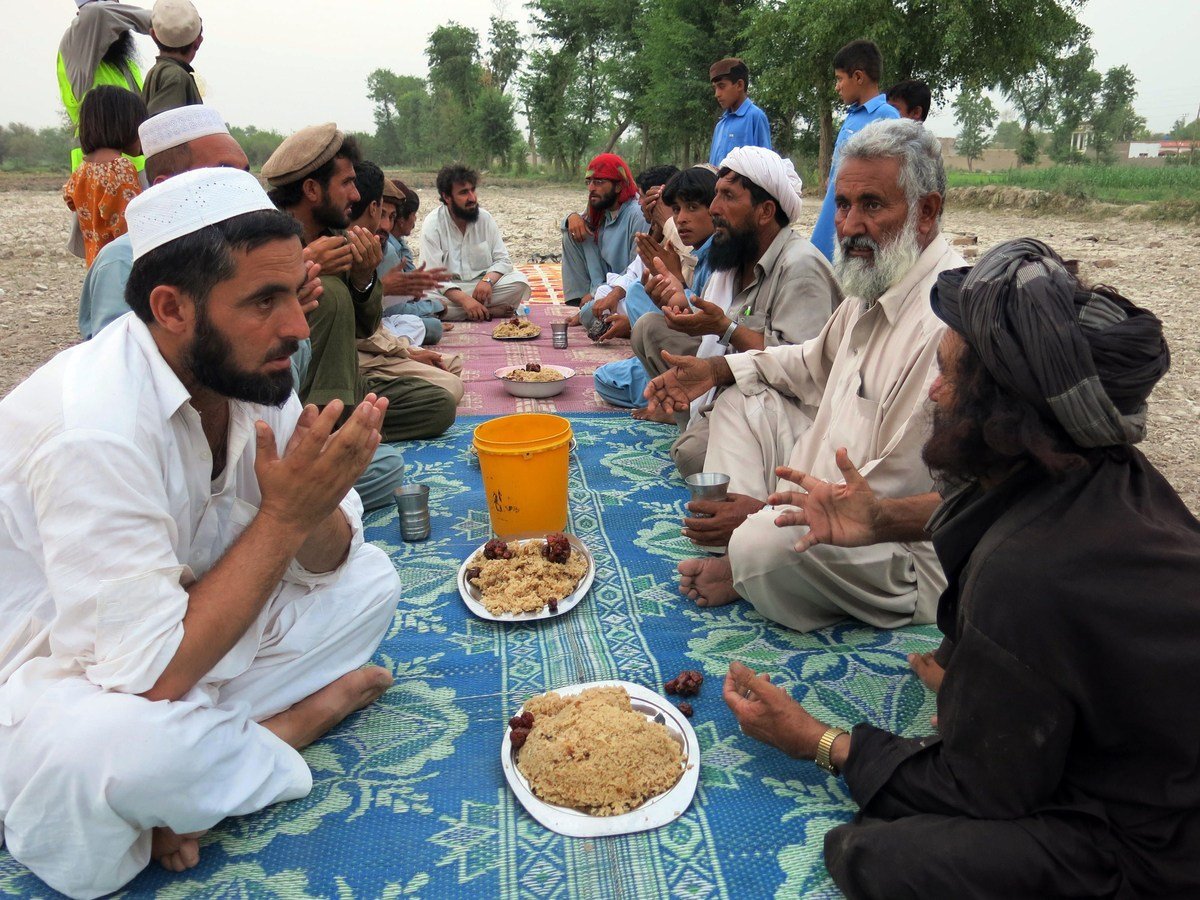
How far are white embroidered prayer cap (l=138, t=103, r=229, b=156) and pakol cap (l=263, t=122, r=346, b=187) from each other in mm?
677

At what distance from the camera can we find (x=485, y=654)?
279 centimetres

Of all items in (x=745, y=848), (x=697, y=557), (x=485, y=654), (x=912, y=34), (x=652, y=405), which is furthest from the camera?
(x=912, y=34)

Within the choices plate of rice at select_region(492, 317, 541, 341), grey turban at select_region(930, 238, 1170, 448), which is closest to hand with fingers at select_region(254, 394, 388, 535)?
grey turban at select_region(930, 238, 1170, 448)

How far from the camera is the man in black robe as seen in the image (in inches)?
55.1

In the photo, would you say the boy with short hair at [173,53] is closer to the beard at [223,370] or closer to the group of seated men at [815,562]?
the group of seated men at [815,562]

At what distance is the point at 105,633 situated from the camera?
5.71 feet

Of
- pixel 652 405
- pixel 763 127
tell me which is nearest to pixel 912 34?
pixel 763 127

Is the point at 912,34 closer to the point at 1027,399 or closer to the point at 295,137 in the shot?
the point at 295,137

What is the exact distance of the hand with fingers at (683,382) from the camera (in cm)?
358

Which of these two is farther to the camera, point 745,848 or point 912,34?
point 912,34

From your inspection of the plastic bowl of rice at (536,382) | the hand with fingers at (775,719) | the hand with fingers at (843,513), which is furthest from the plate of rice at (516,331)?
the hand with fingers at (775,719)

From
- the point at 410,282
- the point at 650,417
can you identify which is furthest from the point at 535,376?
the point at 410,282

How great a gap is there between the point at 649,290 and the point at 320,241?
1.68 metres

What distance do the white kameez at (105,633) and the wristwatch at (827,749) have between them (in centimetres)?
136
